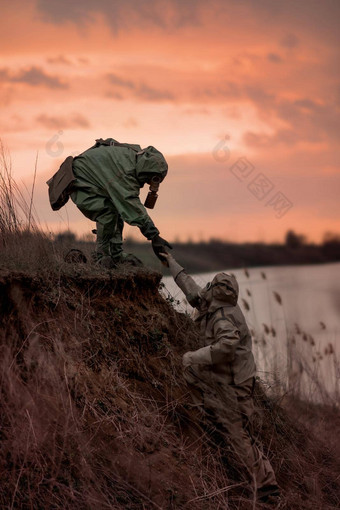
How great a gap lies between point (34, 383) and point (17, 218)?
104 inches

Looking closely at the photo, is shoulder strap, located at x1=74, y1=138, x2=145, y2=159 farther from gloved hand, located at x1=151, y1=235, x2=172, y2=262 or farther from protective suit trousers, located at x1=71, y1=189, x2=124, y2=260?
gloved hand, located at x1=151, y1=235, x2=172, y2=262

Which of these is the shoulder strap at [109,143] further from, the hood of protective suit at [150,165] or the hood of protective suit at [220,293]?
the hood of protective suit at [220,293]

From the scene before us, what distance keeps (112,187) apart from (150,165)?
1.42ft

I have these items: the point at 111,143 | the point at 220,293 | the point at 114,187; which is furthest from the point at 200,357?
the point at 111,143

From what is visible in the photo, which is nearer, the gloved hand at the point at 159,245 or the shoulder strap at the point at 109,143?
the gloved hand at the point at 159,245

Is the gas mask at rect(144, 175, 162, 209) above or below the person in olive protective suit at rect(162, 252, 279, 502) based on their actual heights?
above

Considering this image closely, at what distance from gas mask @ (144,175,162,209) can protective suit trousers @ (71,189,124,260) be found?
339mm

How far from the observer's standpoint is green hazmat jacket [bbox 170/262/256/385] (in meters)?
5.73

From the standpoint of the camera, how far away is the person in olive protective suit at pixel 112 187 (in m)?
6.88

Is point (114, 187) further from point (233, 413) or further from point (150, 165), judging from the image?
point (233, 413)

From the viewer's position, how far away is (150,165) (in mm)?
6957

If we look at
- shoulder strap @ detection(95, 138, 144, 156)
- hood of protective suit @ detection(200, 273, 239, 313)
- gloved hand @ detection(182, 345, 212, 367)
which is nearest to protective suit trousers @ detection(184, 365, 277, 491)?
gloved hand @ detection(182, 345, 212, 367)

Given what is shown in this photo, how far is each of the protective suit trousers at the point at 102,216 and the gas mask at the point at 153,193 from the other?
13.3 inches

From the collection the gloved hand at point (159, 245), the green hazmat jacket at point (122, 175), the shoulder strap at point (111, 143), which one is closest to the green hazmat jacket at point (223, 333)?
the gloved hand at point (159, 245)
